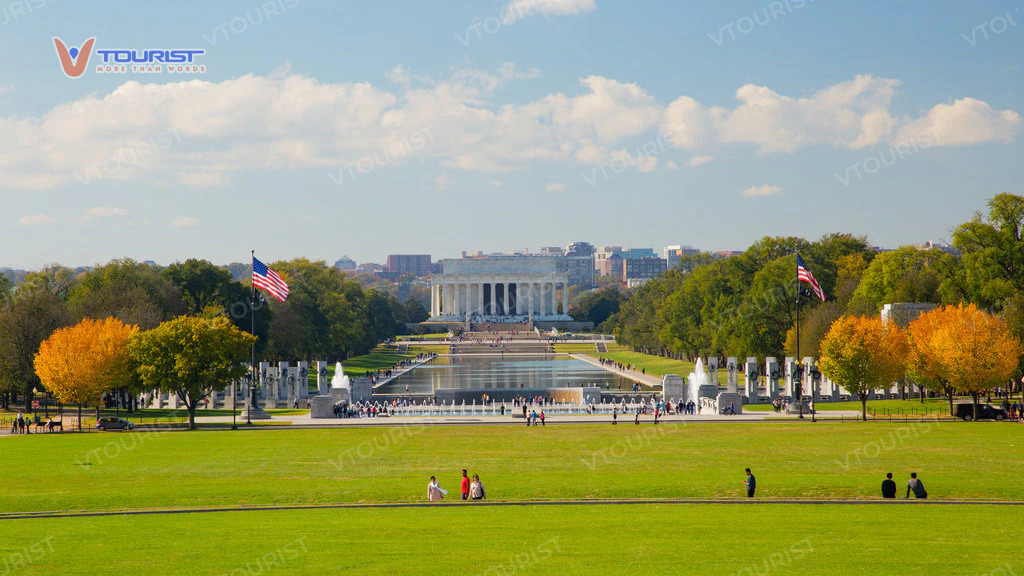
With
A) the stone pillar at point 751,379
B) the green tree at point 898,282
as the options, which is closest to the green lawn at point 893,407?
the stone pillar at point 751,379

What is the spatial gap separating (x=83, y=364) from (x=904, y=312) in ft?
174

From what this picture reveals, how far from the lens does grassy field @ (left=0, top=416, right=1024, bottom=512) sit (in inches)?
1105

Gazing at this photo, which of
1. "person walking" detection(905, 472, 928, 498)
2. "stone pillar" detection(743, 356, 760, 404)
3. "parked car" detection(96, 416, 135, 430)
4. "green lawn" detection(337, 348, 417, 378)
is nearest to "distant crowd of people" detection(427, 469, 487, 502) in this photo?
"person walking" detection(905, 472, 928, 498)

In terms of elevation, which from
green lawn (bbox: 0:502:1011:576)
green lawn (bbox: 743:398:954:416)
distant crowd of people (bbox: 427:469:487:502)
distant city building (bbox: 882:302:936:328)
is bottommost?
green lawn (bbox: 0:502:1011:576)

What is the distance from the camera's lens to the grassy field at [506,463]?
2808cm

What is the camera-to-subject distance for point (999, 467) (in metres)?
31.9

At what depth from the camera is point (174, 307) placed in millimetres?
75000

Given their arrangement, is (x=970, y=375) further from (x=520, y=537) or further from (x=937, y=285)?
(x=520, y=537)

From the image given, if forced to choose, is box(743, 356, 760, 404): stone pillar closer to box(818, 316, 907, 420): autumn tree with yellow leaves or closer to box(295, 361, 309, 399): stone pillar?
box(818, 316, 907, 420): autumn tree with yellow leaves

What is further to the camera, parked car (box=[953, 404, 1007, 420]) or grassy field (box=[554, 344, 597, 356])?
grassy field (box=[554, 344, 597, 356])

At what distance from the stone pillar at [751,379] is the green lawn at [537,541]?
4196 cm

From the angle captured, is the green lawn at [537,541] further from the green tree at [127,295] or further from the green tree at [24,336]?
the green tree at [127,295]

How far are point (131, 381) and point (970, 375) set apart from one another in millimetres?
46776

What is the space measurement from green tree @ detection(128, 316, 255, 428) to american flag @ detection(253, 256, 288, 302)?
374 centimetres
